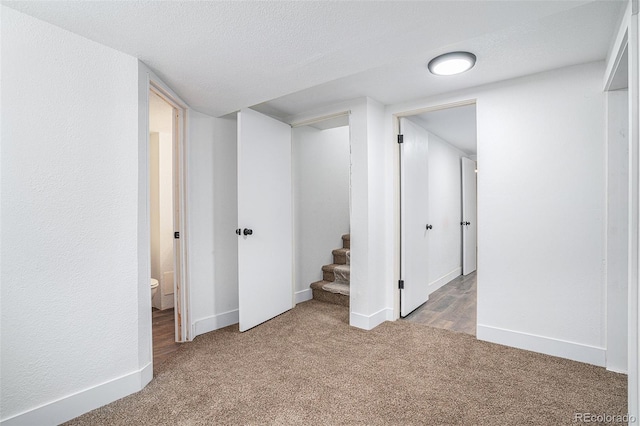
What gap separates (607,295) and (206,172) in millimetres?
3255

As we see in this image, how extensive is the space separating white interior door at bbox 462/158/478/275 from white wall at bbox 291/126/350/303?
2.24 metres

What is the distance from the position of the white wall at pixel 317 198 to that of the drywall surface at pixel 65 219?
2008 millimetres

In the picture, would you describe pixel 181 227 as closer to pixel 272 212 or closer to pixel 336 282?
pixel 272 212

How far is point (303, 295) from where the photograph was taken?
3732 mm

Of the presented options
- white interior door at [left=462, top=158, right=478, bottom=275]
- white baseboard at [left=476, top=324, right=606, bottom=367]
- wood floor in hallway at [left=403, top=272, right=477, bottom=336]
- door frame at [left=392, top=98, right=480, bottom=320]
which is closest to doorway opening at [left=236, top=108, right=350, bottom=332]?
door frame at [left=392, top=98, right=480, bottom=320]

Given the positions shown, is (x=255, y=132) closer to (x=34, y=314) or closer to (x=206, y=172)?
(x=206, y=172)

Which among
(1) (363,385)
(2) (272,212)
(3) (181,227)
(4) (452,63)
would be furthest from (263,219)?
(4) (452,63)

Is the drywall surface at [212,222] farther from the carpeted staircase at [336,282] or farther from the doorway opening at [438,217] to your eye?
the doorway opening at [438,217]

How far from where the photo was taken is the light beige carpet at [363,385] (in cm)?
162

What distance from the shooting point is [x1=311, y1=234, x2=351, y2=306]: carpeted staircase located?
11.7ft

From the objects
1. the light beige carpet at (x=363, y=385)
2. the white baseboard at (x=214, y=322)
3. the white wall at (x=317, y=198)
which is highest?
the white wall at (x=317, y=198)

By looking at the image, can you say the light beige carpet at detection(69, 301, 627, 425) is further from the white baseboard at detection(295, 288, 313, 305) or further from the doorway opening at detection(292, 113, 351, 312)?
the doorway opening at detection(292, 113, 351, 312)
